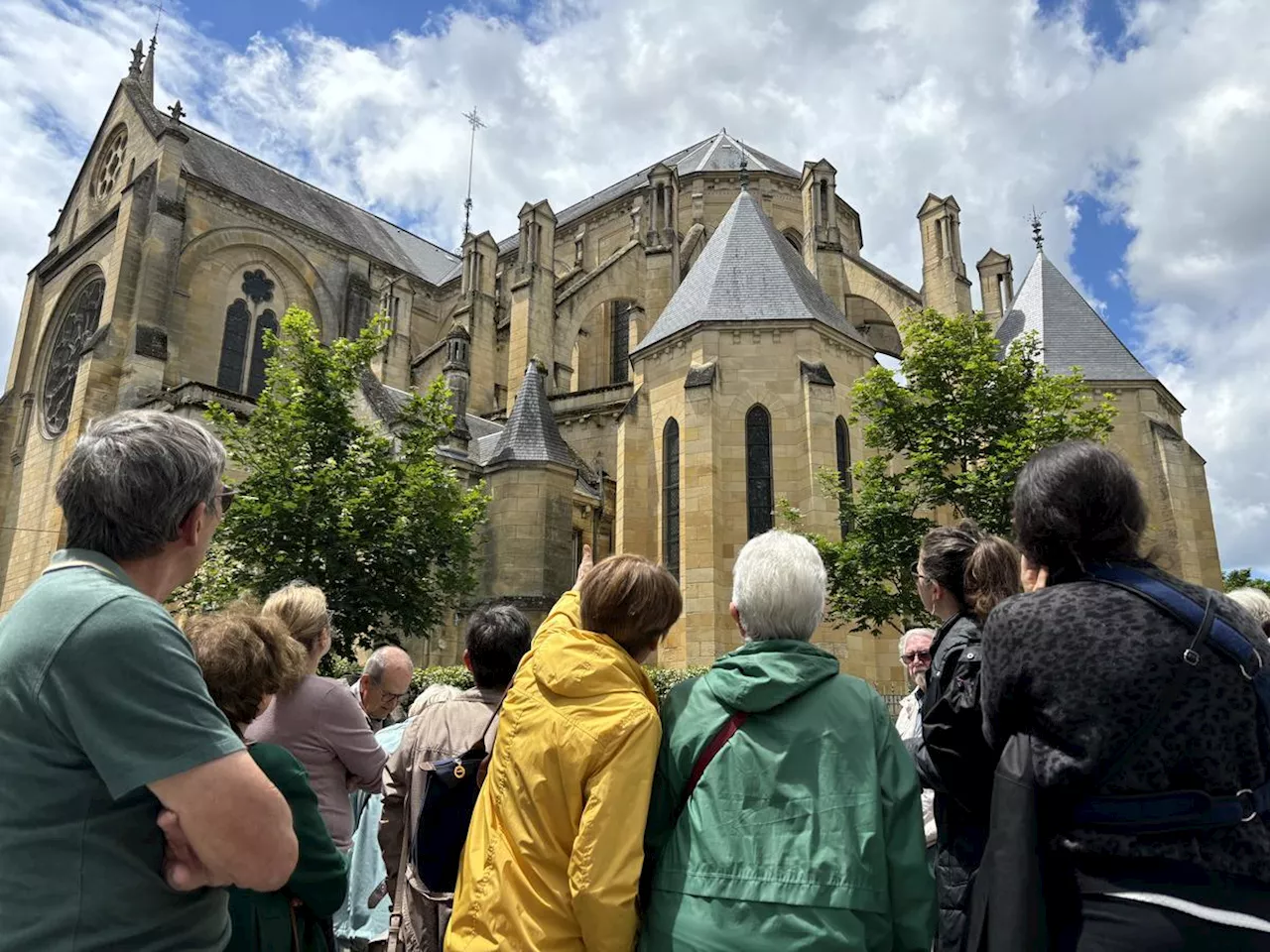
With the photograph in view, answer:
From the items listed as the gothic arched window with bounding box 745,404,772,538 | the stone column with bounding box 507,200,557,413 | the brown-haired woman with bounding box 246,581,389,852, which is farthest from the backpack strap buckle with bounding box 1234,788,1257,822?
the stone column with bounding box 507,200,557,413

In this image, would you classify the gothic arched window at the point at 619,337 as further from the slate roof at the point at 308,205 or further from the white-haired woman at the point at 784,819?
the white-haired woman at the point at 784,819

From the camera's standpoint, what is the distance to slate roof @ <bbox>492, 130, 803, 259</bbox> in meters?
29.8

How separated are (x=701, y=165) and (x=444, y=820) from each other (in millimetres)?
31010

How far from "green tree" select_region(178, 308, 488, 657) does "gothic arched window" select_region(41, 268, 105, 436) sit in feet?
45.6

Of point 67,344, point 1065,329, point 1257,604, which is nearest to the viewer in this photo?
point 1257,604

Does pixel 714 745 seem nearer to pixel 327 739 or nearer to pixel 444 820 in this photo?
pixel 444 820

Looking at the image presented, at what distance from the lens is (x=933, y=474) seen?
536 inches

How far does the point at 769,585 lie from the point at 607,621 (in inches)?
18.3

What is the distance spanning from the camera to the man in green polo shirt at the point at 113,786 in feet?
4.52

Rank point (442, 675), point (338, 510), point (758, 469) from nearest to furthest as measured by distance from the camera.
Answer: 1. point (338, 510)
2. point (442, 675)
3. point (758, 469)

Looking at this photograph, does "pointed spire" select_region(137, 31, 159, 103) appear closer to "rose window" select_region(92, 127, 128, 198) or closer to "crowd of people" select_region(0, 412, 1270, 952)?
"rose window" select_region(92, 127, 128, 198)

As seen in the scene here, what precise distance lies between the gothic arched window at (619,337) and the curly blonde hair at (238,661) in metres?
24.7

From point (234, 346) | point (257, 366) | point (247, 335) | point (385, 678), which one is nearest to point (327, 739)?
point (385, 678)

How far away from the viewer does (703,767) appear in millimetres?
2082
